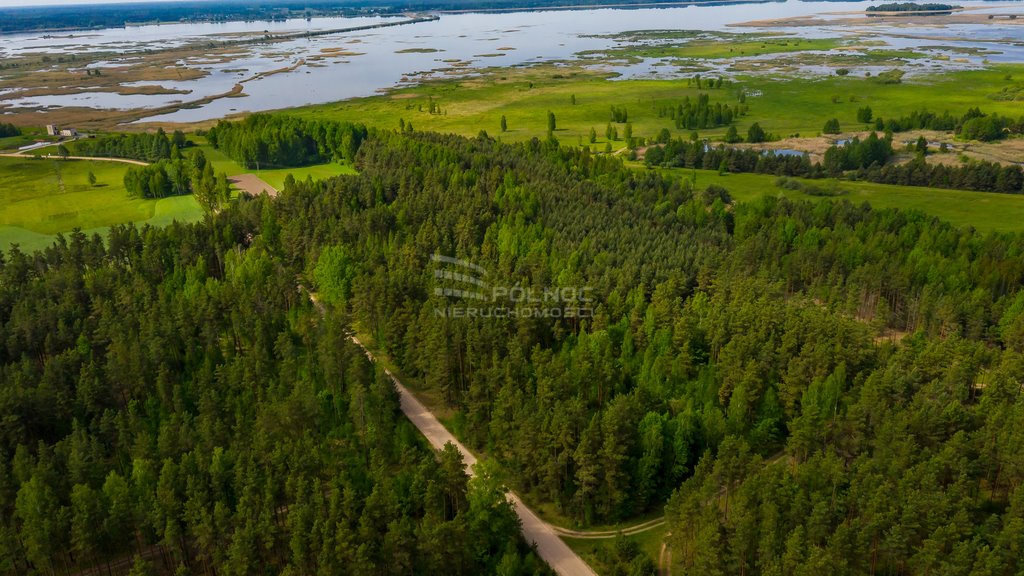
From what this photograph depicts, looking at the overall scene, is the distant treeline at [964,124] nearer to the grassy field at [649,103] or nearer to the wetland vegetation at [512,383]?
the grassy field at [649,103]

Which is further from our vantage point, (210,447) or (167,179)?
(167,179)

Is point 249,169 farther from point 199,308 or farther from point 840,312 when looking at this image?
point 840,312

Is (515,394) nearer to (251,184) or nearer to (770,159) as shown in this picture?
(251,184)

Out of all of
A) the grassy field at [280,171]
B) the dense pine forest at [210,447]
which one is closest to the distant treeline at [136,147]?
the grassy field at [280,171]

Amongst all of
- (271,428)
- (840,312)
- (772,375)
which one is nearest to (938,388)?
(772,375)

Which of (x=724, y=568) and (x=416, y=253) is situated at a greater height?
(x=416, y=253)

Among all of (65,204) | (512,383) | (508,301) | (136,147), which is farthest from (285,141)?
(512,383)
